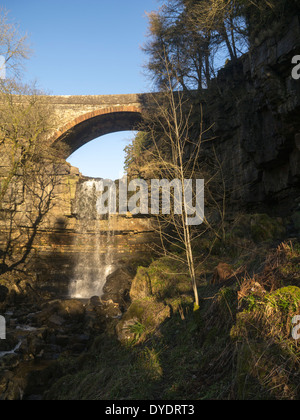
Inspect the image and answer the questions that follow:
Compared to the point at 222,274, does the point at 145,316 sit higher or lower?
lower

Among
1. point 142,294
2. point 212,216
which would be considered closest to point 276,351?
point 142,294

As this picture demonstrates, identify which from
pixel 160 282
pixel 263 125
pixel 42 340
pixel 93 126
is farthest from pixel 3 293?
pixel 93 126

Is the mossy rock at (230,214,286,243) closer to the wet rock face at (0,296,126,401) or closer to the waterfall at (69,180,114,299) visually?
the wet rock face at (0,296,126,401)

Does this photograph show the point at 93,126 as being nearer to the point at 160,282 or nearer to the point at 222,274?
the point at 160,282

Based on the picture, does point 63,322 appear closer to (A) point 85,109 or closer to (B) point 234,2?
(B) point 234,2

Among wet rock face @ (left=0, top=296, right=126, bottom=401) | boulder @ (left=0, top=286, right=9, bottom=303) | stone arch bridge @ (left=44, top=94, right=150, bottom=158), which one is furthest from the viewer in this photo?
stone arch bridge @ (left=44, top=94, right=150, bottom=158)

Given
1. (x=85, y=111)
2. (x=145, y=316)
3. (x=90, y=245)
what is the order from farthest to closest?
(x=85, y=111), (x=90, y=245), (x=145, y=316)

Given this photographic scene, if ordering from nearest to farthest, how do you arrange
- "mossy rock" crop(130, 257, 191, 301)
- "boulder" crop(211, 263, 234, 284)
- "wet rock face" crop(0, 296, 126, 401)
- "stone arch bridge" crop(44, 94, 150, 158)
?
1. "wet rock face" crop(0, 296, 126, 401)
2. "boulder" crop(211, 263, 234, 284)
3. "mossy rock" crop(130, 257, 191, 301)
4. "stone arch bridge" crop(44, 94, 150, 158)

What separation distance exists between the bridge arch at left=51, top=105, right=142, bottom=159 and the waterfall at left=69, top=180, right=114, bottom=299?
561 cm

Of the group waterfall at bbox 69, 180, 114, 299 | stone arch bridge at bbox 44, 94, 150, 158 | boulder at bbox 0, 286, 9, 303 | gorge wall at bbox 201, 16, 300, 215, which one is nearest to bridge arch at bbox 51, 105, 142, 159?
stone arch bridge at bbox 44, 94, 150, 158

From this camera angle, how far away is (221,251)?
11453 millimetres

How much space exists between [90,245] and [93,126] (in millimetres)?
12526

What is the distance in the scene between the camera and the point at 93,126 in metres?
26.7

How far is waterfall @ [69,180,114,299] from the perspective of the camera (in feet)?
60.4
